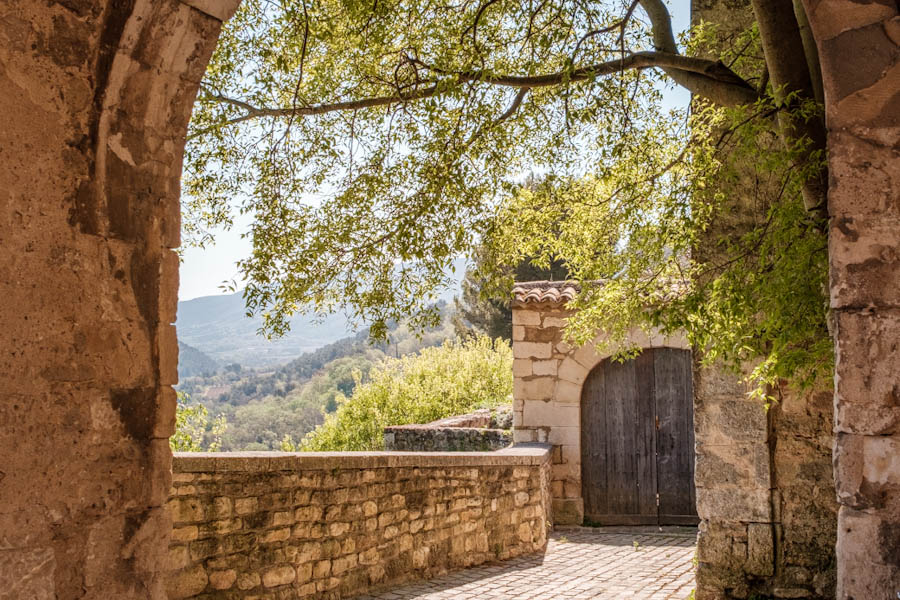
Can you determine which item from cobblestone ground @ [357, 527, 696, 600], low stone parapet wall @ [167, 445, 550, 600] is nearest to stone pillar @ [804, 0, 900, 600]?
low stone parapet wall @ [167, 445, 550, 600]

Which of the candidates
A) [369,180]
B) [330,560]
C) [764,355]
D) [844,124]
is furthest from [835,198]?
[330,560]

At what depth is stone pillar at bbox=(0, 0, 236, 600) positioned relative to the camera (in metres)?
2.23

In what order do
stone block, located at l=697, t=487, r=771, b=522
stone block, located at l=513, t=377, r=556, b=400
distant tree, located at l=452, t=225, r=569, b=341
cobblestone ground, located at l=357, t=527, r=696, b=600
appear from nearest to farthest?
stone block, located at l=697, t=487, r=771, b=522, cobblestone ground, located at l=357, t=527, r=696, b=600, stone block, located at l=513, t=377, r=556, b=400, distant tree, located at l=452, t=225, r=569, b=341

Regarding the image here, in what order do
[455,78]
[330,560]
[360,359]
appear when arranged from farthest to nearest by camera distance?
[360,359], [330,560], [455,78]

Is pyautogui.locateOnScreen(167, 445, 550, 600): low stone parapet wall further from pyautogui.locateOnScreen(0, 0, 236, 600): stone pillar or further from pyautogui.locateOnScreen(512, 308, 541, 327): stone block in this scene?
pyautogui.locateOnScreen(512, 308, 541, 327): stone block

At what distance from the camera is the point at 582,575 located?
7066mm

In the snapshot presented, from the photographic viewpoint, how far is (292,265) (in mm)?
5566

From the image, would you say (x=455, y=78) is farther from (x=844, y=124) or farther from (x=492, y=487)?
(x=492, y=487)

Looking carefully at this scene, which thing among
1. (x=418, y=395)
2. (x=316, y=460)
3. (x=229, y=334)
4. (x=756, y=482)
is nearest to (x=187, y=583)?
(x=316, y=460)

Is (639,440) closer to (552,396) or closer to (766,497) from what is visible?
(552,396)

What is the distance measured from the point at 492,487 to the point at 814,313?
4.10 meters

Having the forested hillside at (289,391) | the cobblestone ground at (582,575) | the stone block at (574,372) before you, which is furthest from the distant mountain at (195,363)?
the cobblestone ground at (582,575)

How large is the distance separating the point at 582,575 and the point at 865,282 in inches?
203

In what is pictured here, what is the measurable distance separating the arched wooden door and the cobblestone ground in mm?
960
